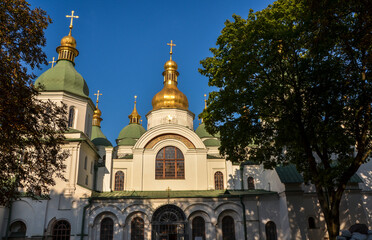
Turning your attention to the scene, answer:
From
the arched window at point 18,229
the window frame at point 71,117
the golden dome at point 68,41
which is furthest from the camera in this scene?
the golden dome at point 68,41

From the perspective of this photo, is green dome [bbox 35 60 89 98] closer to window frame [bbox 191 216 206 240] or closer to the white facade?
the white facade

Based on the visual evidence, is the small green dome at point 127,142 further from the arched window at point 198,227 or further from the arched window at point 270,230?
the arched window at point 270,230

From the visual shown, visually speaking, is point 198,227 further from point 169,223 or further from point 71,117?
point 71,117

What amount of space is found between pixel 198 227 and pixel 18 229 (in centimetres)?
1099

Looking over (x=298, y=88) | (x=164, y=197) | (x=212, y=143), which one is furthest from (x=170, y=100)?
(x=298, y=88)

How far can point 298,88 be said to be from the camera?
1193cm

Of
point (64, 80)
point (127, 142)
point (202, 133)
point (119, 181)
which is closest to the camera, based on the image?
point (64, 80)

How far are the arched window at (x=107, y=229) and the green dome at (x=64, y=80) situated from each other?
9.13 meters

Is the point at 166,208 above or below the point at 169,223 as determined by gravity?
above

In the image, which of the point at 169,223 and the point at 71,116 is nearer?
the point at 169,223

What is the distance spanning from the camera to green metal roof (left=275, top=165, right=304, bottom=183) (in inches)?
731

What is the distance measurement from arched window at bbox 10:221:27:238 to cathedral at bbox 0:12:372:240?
6 cm

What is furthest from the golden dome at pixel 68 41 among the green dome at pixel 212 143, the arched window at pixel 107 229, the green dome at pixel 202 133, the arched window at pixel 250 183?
the arched window at pixel 250 183

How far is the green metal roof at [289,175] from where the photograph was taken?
18.6 m
